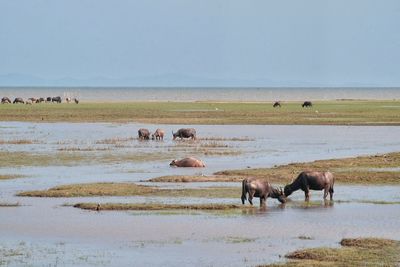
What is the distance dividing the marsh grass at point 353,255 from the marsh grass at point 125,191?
26.7ft

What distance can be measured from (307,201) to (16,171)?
12.6m

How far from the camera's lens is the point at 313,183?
2791 cm

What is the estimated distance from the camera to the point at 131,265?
18703 mm

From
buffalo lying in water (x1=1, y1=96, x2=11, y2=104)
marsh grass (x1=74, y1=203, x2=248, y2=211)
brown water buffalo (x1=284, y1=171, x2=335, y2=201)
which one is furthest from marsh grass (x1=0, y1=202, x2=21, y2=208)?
buffalo lying in water (x1=1, y1=96, x2=11, y2=104)

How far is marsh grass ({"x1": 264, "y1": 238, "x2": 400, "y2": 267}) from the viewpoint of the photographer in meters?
18.6

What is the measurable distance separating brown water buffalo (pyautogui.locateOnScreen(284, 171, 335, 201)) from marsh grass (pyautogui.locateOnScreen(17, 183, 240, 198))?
5.81ft

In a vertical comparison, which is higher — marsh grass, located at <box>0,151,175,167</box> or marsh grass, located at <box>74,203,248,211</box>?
marsh grass, located at <box>0,151,175,167</box>

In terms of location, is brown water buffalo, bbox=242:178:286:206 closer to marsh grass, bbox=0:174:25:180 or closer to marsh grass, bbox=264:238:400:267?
marsh grass, bbox=264:238:400:267

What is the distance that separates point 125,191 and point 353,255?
1129 cm

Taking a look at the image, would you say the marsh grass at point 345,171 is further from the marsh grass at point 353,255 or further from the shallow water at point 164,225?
the marsh grass at point 353,255

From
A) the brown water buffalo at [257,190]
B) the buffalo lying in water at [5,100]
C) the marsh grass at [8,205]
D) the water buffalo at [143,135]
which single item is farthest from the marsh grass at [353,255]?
the buffalo lying in water at [5,100]

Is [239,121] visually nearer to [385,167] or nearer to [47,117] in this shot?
[47,117]

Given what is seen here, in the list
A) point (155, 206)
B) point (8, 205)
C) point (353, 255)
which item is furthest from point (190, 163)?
point (353, 255)

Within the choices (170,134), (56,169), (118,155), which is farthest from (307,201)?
(170,134)
